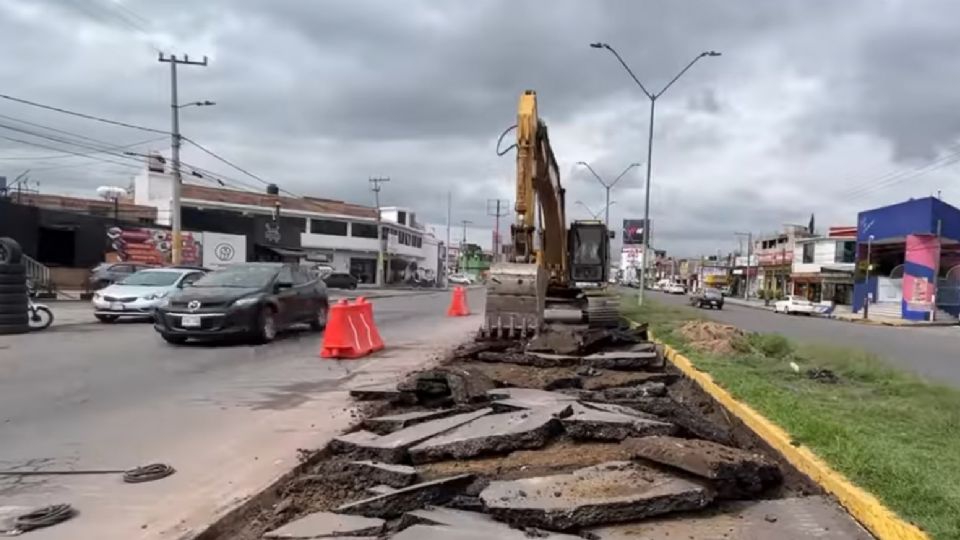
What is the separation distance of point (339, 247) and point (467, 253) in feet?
228

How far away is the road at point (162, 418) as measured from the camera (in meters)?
5.25

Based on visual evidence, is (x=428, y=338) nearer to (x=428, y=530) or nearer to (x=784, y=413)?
(x=784, y=413)

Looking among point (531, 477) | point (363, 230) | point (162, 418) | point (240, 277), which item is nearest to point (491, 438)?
point (531, 477)

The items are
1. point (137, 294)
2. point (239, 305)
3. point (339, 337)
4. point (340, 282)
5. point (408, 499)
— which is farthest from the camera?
point (340, 282)

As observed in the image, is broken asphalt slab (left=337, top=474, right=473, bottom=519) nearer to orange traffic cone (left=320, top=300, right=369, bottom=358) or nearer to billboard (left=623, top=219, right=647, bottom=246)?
orange traffic cone (left=320, top=300, right=369, bottom=358)

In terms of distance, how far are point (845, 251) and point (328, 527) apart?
68.1m

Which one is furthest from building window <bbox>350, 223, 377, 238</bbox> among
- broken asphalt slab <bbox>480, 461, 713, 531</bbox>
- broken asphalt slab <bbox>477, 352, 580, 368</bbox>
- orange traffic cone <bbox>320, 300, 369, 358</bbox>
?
broken asphalt slab <bbox>480, 461, 713, 531</bbox>

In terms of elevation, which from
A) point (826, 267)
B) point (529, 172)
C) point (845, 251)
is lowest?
point (826, 267)

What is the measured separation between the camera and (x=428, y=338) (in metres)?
17.8

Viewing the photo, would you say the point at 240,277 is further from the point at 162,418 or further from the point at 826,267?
the point at 826,267

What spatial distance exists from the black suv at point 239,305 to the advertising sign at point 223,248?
33.7 meters

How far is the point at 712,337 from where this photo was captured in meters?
13.8

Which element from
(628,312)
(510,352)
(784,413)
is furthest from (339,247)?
(784,413)

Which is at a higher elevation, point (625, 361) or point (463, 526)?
point (625, 361)
